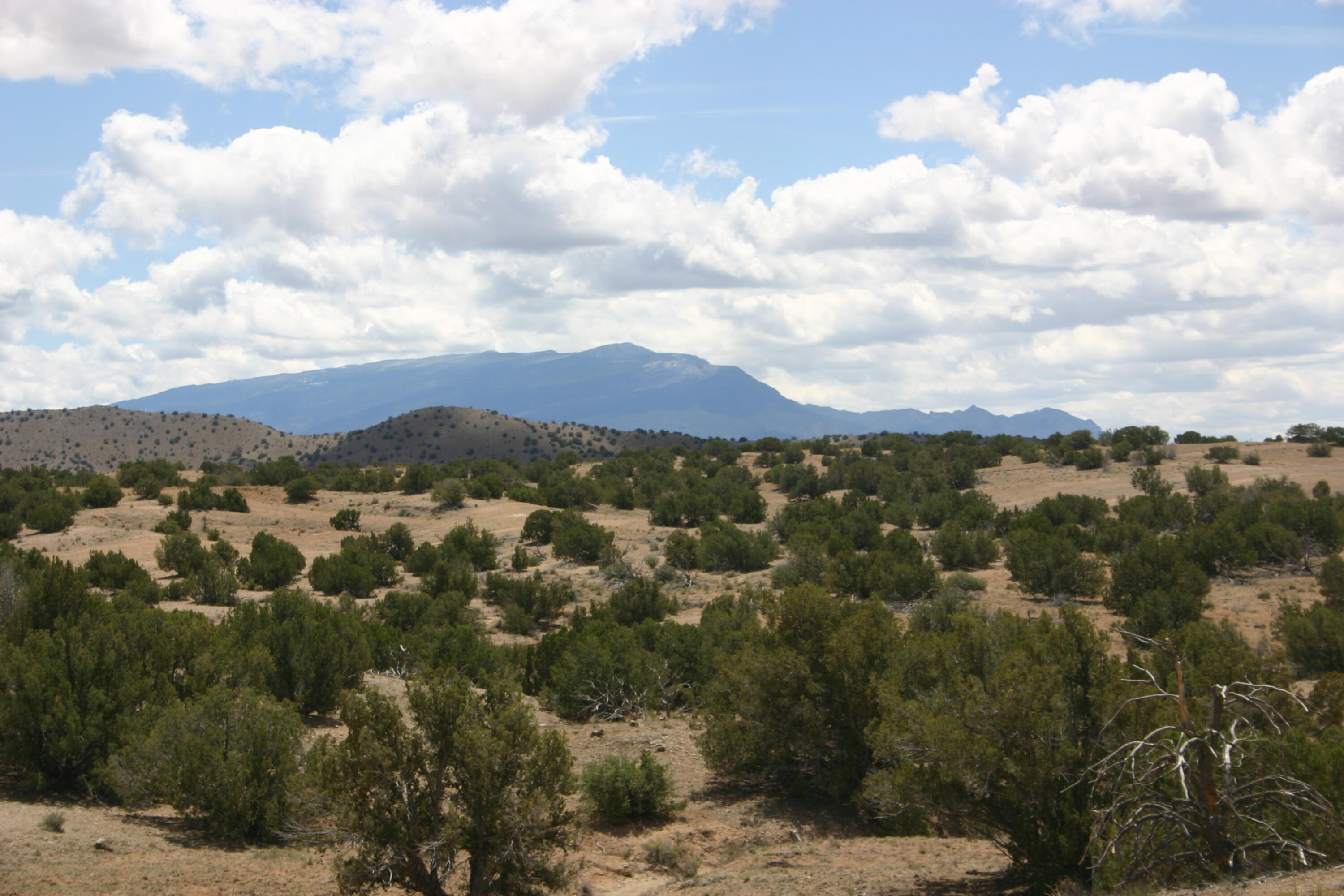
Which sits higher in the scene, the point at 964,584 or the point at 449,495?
the point at 449,495

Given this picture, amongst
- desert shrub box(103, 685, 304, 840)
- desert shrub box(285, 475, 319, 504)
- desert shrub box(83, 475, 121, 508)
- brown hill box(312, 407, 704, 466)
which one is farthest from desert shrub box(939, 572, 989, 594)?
brown hill box(312, 407, 704, 466)

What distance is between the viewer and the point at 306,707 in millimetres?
18781

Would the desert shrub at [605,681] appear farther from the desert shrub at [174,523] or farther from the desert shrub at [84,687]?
the desert shrub at [174,523]

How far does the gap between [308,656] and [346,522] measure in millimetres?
33783

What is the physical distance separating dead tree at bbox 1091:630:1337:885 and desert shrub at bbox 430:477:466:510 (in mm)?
49284

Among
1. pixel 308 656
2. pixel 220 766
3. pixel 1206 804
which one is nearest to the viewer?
pixel 1206 804

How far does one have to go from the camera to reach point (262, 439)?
12875cm

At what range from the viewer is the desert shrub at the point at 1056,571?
1252 inches

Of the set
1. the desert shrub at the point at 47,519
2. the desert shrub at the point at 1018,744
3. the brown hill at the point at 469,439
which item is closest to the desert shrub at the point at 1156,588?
the desert shrub at the point at 1018,744

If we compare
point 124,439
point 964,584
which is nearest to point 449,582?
point 964,584

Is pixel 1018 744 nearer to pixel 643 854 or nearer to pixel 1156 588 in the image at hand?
pixel 643 854

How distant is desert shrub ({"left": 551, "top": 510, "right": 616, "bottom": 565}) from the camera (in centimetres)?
4331

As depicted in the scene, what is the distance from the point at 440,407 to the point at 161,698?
5006 inches

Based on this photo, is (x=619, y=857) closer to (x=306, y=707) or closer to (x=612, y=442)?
(x=306, y=707)
